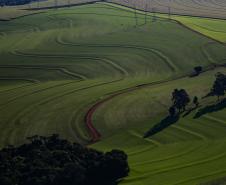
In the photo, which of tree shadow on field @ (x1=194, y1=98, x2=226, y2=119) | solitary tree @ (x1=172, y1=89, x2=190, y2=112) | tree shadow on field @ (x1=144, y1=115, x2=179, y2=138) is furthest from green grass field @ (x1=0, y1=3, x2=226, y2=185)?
solitary tree @ (x1=172, y1=89, x2=190, y2=112)

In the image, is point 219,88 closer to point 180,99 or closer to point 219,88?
point 219,88

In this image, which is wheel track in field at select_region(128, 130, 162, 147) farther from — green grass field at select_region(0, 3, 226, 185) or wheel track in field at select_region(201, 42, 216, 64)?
wheel track in field at select_region(201, 42, 216, 64)

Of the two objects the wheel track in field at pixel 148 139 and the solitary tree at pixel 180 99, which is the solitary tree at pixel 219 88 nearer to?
the solitary tree at pixel 180 99

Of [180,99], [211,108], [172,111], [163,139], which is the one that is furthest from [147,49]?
[163,139]

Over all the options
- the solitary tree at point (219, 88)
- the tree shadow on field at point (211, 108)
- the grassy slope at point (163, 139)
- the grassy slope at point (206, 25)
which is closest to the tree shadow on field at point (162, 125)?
the grassy slope at point (163, 139)

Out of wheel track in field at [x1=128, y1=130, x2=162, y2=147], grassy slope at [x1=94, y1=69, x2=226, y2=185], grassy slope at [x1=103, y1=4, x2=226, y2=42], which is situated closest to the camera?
grassy slope at [x1=94, y1=69, x2=226, y2=185]

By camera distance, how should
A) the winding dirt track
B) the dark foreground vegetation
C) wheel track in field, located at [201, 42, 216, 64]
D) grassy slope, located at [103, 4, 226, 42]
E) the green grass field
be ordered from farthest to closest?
grassy slope, located at [103, 4, 226, 42] < wheel track in field, located at [201, 42, 216, 64] < the winding dirt track < the green grass field < the dark foreground vegetation

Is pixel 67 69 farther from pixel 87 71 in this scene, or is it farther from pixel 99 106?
pixel 99 106

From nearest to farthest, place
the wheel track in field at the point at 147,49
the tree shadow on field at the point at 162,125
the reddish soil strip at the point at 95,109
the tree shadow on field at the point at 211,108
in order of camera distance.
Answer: the reddish soil strip at the point at 95,109 < the tree shadow on field at the point at 162,125 < the tree shadow on field at the point at 211,108 < the wheel track in field at the point at 147,49
